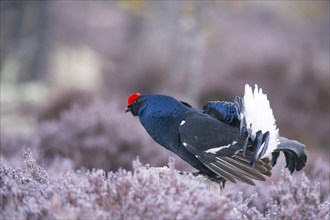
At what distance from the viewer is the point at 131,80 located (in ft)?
48.5

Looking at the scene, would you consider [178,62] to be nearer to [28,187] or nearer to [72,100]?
[72,100]

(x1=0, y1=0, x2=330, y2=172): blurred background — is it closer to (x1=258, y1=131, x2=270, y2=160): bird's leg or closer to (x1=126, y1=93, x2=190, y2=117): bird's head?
(x1=126, y1=93, x2=190, y2=117): bird's head

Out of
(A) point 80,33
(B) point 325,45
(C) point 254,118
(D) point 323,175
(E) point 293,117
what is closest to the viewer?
(C) point 254,118

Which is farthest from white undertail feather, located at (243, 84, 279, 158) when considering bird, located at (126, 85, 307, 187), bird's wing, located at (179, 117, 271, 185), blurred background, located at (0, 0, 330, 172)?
blurred background, located at (0, 0, 330, 172)

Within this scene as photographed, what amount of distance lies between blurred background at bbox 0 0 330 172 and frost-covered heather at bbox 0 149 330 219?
6.97 ft

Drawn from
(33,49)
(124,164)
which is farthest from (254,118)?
(33,49)

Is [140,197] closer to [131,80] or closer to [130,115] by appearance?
[130,115]

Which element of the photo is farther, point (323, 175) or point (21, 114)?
point (21, 114)

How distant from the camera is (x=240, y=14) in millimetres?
30703

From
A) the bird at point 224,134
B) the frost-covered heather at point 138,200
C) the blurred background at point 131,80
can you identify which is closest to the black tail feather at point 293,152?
the bird at point 224,134

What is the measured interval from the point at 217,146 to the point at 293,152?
0.51 metres

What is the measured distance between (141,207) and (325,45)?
19451 mm

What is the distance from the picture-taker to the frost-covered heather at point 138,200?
2965 mm

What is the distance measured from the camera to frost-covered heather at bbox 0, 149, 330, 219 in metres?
2.96
